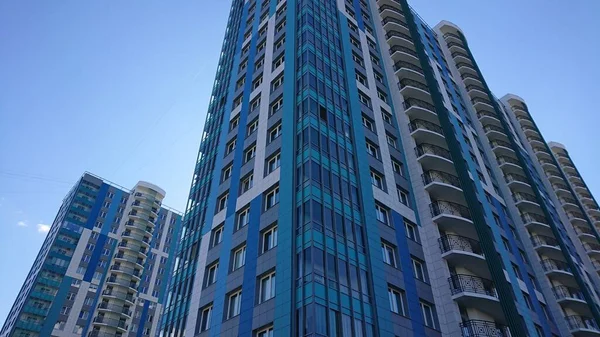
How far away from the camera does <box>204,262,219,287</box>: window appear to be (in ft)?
91.1

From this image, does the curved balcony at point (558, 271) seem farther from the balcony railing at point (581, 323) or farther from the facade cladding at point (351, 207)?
the balcony railing at point (581, 323)

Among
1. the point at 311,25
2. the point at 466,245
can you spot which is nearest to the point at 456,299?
the point at 466,245

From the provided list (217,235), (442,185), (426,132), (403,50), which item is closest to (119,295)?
(217,235)

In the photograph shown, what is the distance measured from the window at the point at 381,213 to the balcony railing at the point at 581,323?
20483 millimetres

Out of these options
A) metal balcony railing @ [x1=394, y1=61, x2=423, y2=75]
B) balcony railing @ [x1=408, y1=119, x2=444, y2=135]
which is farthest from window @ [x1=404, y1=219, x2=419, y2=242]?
metal balcony railing @ [x1=394, y1=61, x2=423, y2=75]

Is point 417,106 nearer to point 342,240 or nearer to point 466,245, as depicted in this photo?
point 466,245

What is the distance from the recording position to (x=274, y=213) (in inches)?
1011

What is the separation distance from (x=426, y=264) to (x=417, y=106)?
15966mm

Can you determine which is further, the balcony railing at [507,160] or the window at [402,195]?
the balcony railing at [507,160]

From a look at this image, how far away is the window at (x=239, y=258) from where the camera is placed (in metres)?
26.2

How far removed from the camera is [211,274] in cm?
2839

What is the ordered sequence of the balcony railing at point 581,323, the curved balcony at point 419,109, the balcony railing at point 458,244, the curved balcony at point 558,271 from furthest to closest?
1. the curved balcony at point 558,271
2. the curved balcony at point 419,109
3. the balcony railing at point 581,323
4. the balcony railing at point 458,244

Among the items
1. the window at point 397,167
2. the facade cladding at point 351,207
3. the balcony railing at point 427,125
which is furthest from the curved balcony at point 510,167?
the window at point 397,167

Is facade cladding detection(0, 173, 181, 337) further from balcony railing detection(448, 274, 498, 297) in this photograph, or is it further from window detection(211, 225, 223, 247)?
balcony railing detection(448, 274, 498, 297)
